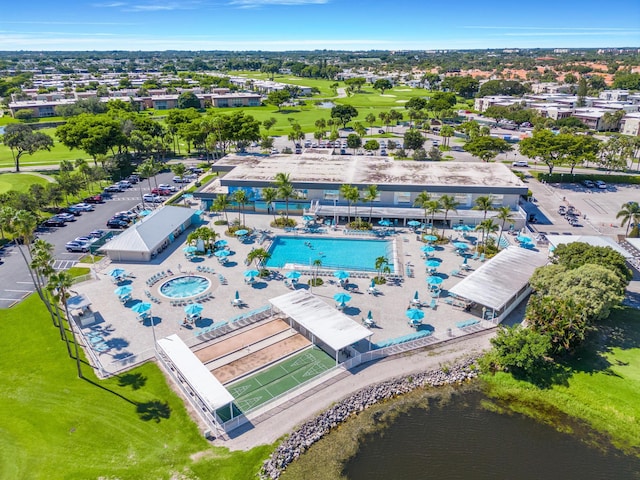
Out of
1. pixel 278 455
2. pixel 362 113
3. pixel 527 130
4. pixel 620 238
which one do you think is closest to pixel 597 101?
pixel 527 130

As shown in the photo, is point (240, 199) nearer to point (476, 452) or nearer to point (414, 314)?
point (414, 314)

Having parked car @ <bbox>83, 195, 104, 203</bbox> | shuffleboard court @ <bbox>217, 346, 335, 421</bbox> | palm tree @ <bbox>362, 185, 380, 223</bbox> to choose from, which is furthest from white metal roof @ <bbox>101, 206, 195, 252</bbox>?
palm tree @ <bbox>362, 185, 380, 223</bbox>

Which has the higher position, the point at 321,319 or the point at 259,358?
the point at 321,319

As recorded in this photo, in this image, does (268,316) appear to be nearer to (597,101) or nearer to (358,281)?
(358,281)

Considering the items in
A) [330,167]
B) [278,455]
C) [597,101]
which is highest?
[597,101]

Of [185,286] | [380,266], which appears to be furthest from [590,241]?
[185,286]

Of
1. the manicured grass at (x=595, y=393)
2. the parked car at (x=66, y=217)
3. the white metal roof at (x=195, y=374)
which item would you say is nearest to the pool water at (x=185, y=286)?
the white metal roof at (x=195, y=374)
